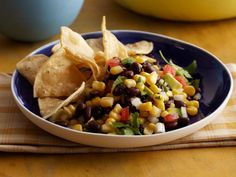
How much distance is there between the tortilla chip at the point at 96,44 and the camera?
5.73ft

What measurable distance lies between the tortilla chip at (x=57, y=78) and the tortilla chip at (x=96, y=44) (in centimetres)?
18

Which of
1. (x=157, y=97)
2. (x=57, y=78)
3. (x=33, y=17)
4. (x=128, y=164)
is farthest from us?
(x=33, y=17)

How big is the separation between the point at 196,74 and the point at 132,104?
13.8 inches

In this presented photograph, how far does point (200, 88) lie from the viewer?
5.38 ft

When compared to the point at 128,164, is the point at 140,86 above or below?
above

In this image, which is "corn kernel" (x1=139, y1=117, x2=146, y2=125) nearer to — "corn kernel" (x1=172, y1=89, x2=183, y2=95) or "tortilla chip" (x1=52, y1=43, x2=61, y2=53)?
"corn kernel" (x1=172, y1=89, x2=183, y2=95)

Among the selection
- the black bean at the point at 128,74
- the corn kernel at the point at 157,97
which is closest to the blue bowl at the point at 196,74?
the corn kernel at the point at 157,97

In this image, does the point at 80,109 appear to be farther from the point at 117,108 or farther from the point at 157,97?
the point at 157,97

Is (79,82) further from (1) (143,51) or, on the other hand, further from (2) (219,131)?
(2) (219,131)

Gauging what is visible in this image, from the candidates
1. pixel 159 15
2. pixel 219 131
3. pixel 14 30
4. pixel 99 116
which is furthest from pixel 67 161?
pixel 159 15

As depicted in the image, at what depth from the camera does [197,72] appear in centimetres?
170

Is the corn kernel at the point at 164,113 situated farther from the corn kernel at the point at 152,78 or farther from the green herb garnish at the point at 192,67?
the green herb garnish at the point at 192,67

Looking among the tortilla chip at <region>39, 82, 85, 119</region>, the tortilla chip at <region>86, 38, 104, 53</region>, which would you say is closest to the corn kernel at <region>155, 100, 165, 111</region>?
the tortilla chip at <region>39, 82, 85, 119</region>

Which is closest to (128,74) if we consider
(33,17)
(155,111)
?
(155,111)
